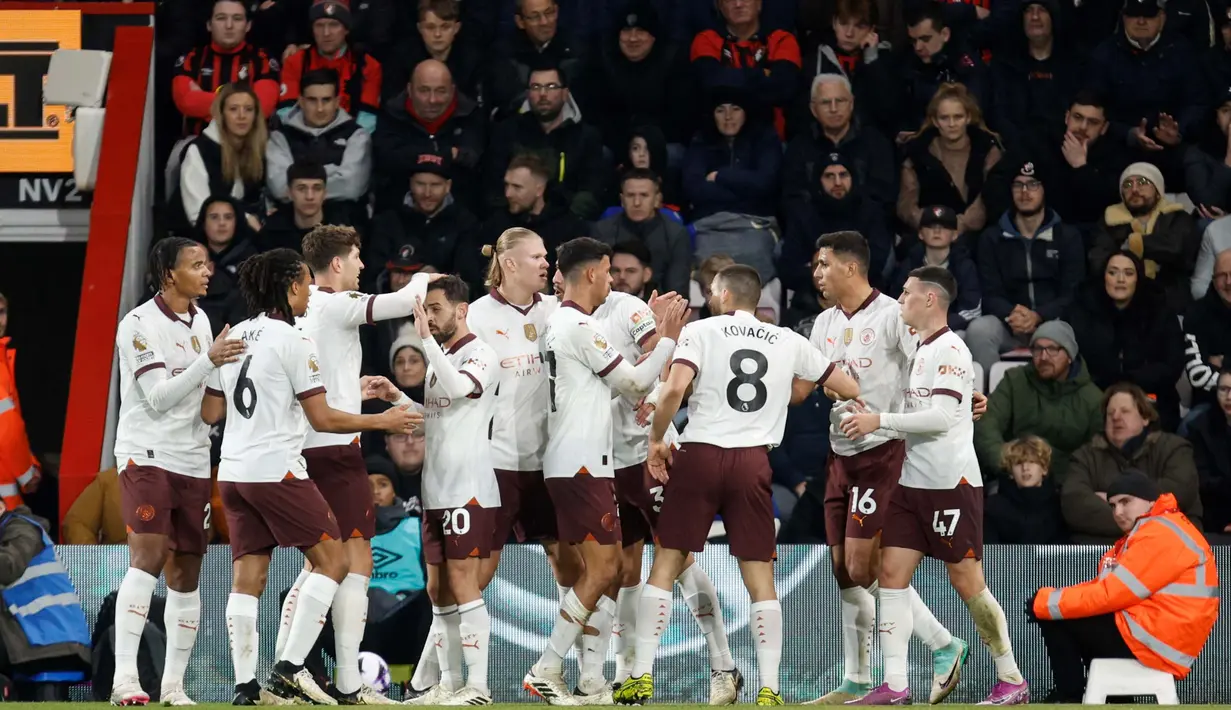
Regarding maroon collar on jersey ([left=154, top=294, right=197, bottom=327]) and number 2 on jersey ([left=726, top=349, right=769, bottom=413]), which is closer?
number 2 on jersey ([left=726, top=349, right=769, bottom=413])

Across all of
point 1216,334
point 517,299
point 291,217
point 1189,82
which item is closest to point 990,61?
point 1189,82

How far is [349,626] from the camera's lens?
30.0ft

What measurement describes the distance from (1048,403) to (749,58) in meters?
3.91

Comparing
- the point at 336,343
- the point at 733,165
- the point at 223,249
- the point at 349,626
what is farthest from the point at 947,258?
the point at 349,626

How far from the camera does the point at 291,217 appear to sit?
44.1 feet

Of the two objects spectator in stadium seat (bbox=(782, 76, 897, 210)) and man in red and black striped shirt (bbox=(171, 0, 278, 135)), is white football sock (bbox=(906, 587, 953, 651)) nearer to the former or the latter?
spectator in stadium seat (bbox=(782, 76, 897, 210))

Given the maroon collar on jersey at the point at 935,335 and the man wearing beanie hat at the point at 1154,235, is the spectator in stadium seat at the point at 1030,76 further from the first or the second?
the maroon collar on jersey at the point at 935,335

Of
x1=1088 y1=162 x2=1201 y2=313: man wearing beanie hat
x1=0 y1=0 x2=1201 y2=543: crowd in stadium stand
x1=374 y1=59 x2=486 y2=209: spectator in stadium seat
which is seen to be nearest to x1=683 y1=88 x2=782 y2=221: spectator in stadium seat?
x1=0 y1=0 x2=1201 y2=543: crowd in stadium stand

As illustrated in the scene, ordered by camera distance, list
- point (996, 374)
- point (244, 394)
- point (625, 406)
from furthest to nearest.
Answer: point (996, 374), point (625, 406), point (244, 394)

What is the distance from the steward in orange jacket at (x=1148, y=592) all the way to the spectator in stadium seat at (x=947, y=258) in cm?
359

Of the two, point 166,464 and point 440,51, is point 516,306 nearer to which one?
point 166,464

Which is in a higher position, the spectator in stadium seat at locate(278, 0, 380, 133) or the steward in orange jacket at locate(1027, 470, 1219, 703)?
the spectator in stadium seat at locate(278, 0, 380, 133)

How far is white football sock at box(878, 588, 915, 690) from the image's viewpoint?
925 centimetres

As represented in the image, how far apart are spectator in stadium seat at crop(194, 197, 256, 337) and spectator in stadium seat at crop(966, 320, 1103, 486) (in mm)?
5366
